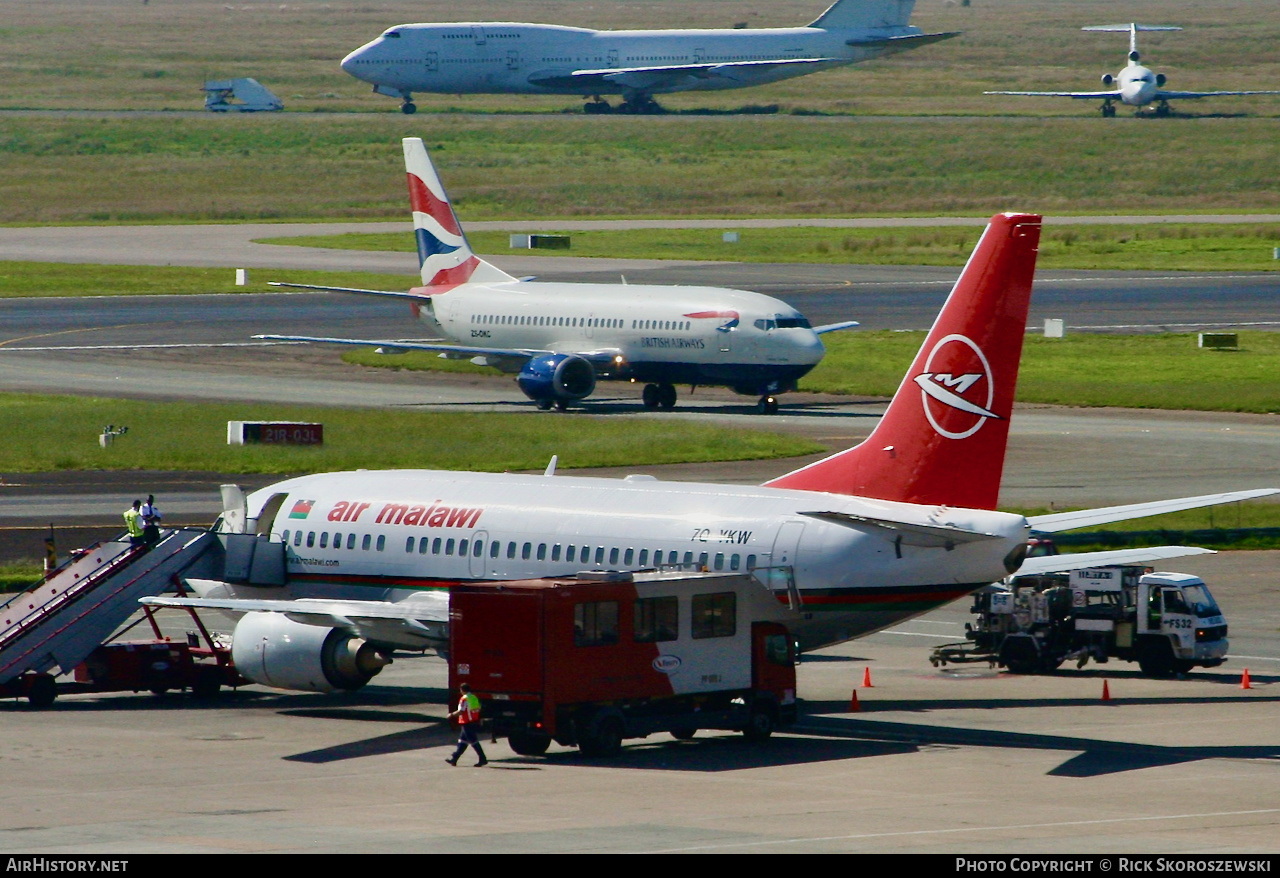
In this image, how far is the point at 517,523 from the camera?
40000 mm

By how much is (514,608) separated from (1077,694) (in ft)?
43.9

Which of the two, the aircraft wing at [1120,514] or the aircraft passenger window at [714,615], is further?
the aircraft wing at [1120,514]

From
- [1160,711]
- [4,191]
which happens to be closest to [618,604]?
[1160,711]

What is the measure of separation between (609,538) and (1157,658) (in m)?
12.7

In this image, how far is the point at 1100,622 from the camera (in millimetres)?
43938

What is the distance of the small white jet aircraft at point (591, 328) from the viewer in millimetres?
79500

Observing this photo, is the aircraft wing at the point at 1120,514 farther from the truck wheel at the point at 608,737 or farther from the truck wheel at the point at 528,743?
the truck wheel at the point at 528,743

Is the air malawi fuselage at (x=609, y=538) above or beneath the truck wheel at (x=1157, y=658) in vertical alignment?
above

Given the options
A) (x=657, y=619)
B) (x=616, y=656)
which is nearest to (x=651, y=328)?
(x=657, y=619)

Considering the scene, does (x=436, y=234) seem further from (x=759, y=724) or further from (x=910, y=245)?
(x=910, y=245)

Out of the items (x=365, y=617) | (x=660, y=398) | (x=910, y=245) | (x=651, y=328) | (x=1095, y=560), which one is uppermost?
(x=910, y=245)

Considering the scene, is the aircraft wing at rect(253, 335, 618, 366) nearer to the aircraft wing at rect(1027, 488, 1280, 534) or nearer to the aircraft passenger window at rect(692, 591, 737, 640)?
the aircraft wing at rect(1027, 488, 1280, 534)

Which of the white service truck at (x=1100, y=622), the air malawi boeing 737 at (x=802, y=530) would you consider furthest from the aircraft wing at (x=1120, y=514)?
the white service truck at (x=1100, y=622)

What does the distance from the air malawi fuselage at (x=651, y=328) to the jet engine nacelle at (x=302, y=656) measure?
41811mm
